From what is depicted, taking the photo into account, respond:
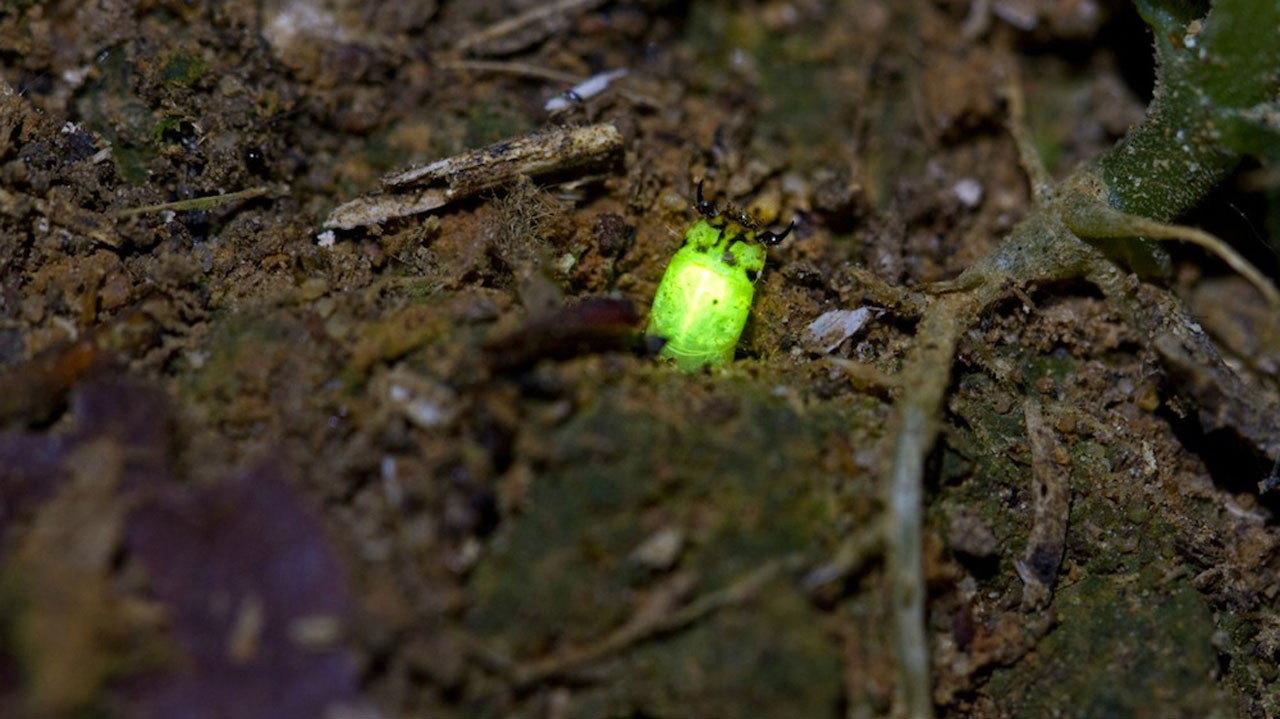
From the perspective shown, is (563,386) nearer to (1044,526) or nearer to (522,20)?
(1044,526)

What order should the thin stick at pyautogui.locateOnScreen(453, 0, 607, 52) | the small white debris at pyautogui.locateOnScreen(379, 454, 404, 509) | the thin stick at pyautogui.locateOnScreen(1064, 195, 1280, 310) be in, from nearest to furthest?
the small white debris at pyautogui.locateOnScreen(379, 454, 404, 509), the thin stick at pyautogui.locateOnScreen(1064, 195, 1280, 310), the thin stick at pyautogui.locateOnScreen(453, 0, 607, 52)

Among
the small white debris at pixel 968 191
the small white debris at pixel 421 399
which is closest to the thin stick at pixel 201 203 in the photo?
the small white debris at pixel 421 399

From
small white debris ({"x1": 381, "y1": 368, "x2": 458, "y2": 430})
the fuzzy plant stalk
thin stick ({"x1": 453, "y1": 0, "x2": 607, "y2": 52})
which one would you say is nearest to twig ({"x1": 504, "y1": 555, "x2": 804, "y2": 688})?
the fuzzy plant stalk

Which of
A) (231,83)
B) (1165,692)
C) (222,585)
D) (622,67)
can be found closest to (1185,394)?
(1165,692)

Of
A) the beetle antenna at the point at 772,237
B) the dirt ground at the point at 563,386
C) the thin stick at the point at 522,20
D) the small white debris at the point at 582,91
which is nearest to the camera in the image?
the dirt ground at the point at 563,386

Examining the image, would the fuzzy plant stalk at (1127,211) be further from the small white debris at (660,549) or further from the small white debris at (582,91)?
the small white debris at (582,91)

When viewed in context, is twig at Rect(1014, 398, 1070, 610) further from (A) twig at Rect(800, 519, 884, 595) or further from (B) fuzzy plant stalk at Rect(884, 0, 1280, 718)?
(A) twig at Rect(800, 519, 884, 595)

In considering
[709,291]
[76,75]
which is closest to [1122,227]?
[709,291]
